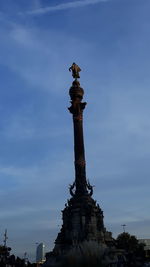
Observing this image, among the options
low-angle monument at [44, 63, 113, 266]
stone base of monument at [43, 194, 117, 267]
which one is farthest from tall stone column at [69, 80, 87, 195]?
stone base of monument at [43, 194, 117, 267]

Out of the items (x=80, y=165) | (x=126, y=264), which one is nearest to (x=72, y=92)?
(x=80, y=165)

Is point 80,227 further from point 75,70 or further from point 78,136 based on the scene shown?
point 75,70

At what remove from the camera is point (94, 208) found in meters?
48.2

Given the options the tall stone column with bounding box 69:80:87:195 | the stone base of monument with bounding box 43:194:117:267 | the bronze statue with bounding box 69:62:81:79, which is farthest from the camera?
the bronze statue with bounding box 69:62:81:79

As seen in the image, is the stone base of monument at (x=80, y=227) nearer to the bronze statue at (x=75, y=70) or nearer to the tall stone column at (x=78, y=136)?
the tall stone column at (x=78, y=136)

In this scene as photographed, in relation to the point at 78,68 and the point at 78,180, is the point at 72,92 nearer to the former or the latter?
the point at 78,68

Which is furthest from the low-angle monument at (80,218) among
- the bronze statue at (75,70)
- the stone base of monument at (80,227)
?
the bronze statue at (75,70)

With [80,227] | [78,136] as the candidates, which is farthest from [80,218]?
[78,136]

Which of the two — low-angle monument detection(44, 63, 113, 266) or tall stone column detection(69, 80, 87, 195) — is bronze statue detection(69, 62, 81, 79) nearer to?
tall stone column detection(69, 80, 87, 195)

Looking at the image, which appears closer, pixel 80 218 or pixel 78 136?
pixel 80 218

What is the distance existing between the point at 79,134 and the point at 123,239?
40.1m

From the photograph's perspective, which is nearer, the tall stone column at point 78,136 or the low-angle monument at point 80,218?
the low-angle monument at point 80,218

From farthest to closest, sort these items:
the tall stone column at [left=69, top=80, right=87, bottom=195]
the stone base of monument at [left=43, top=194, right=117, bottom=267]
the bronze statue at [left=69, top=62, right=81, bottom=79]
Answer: the bronze statue at [left=69, top=62, right=81, bottom=79] < the tall stone column at [left=69, top=80, right=87, bottom=195] < the stone base of monument at [left=43, top=194, right=117, bottom=267]

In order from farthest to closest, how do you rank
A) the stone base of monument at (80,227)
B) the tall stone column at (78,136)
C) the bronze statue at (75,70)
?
the bronze statue at (75,70), the tall stone column at (78,136), the stone base of monument at (80,227)
